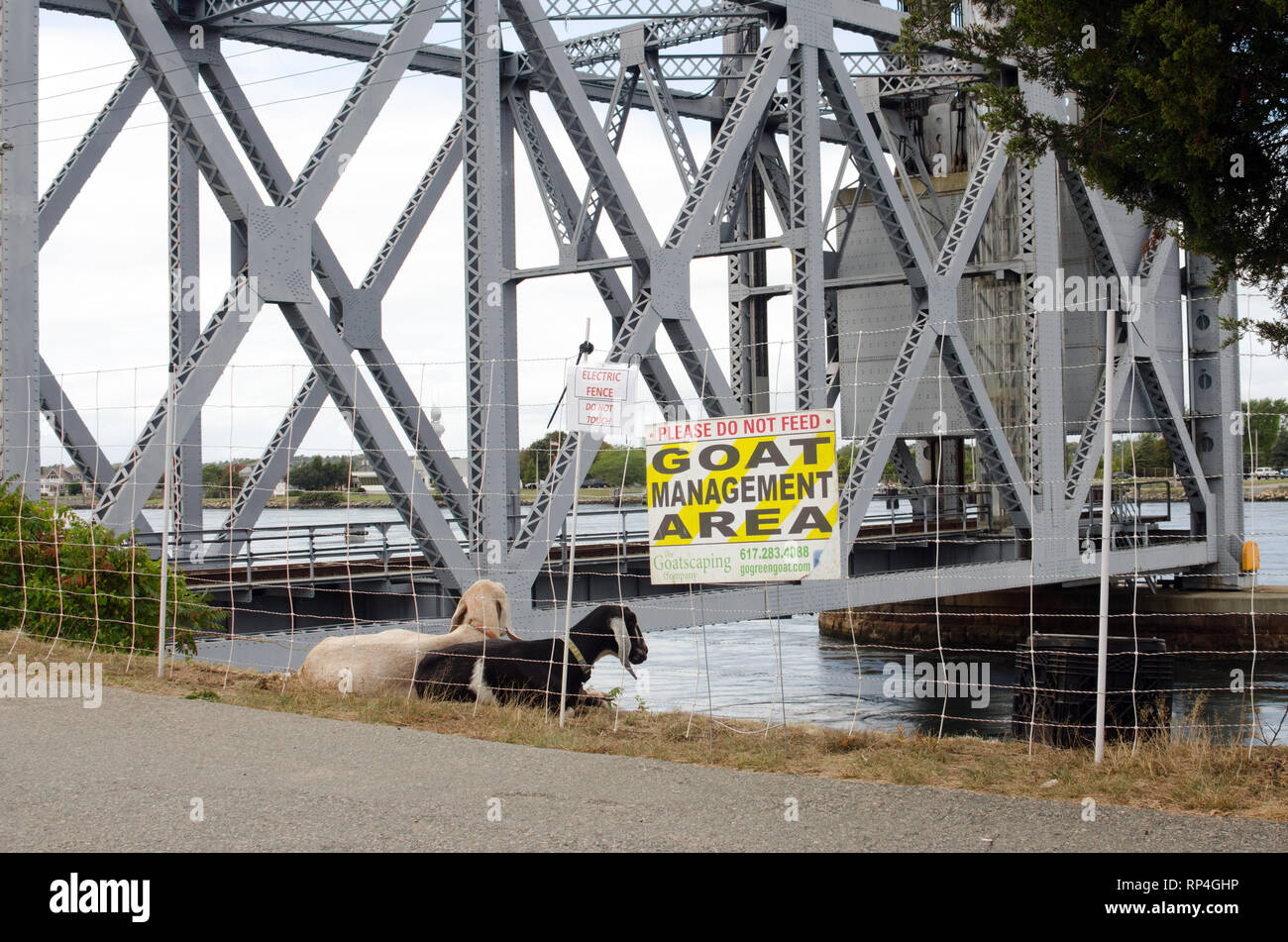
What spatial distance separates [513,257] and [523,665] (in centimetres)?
1315

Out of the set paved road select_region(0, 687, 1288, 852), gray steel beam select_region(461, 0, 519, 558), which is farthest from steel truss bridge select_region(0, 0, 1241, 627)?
paved road select_region(0, 687, 1288, 852)

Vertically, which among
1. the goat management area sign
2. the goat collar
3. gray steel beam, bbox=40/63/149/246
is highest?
gray steel beam, bbox=40/63/149/246

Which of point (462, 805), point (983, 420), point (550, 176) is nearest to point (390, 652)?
point (462, 805)

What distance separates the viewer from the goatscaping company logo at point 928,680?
86.0 feet

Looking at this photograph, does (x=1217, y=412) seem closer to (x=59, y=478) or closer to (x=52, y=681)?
(x=59, y=478)

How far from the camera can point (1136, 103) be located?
723 cm

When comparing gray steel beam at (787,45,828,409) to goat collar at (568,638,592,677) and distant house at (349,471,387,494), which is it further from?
goat collar at (568,638,592,677)

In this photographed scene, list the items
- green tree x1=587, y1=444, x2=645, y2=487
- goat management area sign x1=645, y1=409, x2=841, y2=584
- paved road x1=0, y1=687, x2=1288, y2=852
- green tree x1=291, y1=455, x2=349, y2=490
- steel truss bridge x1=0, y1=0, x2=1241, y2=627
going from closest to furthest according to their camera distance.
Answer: paved road x1=0, y1=687, x2=1288, y2=852, goat management area sign x1=645, y1=409, x2=841, y2=584, steel truss bridge x1=0, y1=0, x2=1241, y2=627, green tree x1=291, y1=455, x2=349, y2=490, green tree x1=587, y1=444, x2=645, y2=487

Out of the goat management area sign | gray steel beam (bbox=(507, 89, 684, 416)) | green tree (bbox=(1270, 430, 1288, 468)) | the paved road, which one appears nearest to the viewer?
the paved road

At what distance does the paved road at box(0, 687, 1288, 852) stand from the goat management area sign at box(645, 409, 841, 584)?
1.44 meters

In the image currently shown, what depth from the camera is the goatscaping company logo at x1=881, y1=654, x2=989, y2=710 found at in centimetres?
2622

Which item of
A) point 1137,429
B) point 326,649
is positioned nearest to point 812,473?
point 326,649

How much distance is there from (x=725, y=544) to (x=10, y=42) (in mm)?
10888

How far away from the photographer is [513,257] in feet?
70.6
